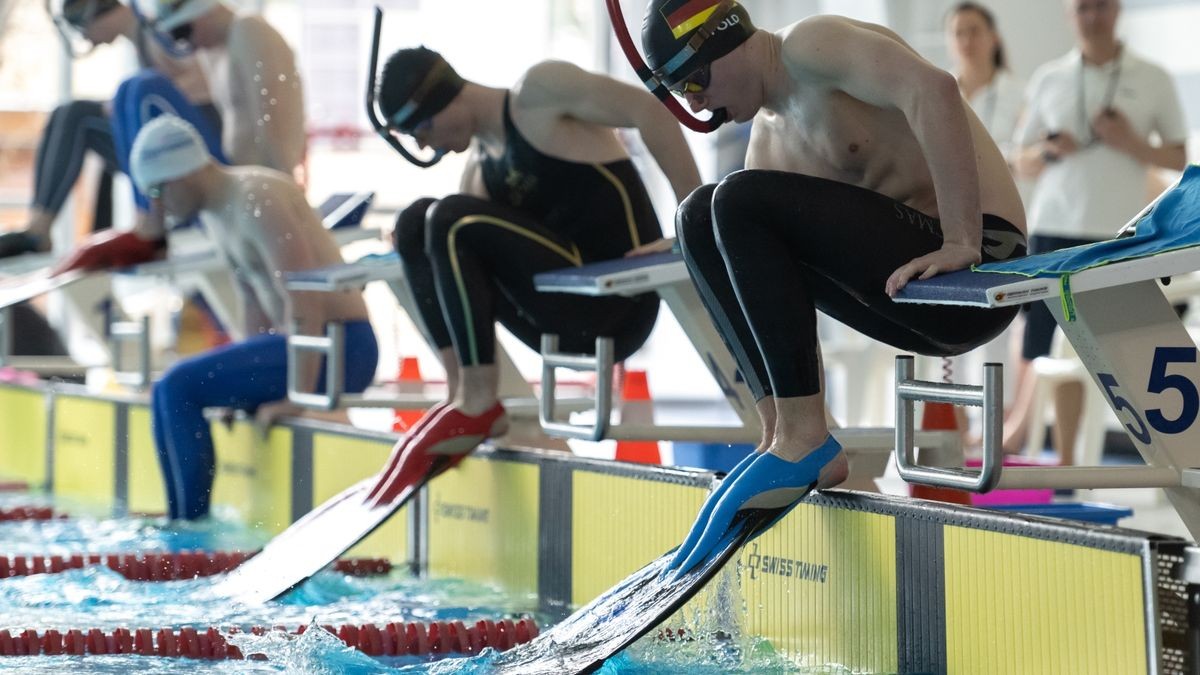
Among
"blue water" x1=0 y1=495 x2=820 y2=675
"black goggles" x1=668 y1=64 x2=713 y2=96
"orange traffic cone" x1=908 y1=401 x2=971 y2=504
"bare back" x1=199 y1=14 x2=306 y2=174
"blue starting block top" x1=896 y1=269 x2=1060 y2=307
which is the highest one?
"bare back" x1=199 y1=14 x2=306 y2=174

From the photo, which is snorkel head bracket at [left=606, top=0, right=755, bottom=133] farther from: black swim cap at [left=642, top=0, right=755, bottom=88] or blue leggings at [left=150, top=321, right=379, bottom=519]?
blue leggings at [left=150, top=321, right=379, bottom=519]

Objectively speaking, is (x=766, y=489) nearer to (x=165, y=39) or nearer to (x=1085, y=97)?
(x=1085, y=97)

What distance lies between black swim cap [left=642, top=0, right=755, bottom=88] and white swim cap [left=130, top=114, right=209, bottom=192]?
9.21 feet

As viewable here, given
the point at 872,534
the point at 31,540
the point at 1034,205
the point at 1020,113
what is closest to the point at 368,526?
the point at 872,534

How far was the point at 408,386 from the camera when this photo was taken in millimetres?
6281

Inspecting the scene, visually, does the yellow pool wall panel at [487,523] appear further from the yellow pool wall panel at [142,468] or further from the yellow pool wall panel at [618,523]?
the yellow pool wall panel at [142,468]

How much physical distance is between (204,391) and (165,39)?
61.8 inches

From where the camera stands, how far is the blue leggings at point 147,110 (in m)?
6.31

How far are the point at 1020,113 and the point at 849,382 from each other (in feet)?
6.60

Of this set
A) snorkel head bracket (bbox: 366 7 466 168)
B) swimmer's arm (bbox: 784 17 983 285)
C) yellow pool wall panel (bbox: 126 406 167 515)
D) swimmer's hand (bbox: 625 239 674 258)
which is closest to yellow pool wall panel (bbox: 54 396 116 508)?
yellow pool wall panel (bbox: 126 406 167 515)

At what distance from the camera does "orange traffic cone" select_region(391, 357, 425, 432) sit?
5652 mm

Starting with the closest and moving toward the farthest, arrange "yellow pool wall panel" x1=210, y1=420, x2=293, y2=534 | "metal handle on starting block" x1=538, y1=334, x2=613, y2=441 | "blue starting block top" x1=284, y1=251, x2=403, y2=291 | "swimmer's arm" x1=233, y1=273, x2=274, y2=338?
1. "metal handle on starting block" x1=538, y1=334, x2=613, y2=441
2. "blue starting block top" x1=284, y1=251, x2=403, y2=291
3. "yellow pool wall panel" x1=210, y1=420, x2=293, y2=534
4. "swimmer's arm" x1=233, y1=273, x2=274, y2=338

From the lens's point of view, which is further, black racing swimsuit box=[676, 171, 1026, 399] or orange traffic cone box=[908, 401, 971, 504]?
orange traffic cone box=[908, 401, 971, 504]

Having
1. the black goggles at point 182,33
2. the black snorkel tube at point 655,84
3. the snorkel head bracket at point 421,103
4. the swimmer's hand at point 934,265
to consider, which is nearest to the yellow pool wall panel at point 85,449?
the black goggles at point 182,33
